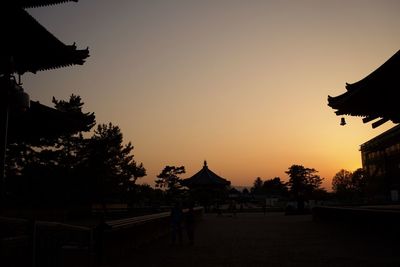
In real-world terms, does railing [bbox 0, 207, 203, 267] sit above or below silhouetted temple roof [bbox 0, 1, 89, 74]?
below

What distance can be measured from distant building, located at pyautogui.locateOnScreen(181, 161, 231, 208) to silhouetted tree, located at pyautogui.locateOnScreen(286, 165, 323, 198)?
64.5 m

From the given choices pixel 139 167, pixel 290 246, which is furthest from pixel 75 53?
pixel 139 167

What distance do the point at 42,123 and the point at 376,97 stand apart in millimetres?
9985

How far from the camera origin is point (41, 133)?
13.7 m

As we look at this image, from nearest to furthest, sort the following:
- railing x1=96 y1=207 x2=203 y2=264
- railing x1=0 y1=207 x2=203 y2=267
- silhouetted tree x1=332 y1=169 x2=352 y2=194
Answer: railing x1=0 y1=207 x2=203 y2=267 → railing x1=96 y1=207 x2=203 y2=264 → silhouetted tree x1=332 y1=169 x2=352 y2=194

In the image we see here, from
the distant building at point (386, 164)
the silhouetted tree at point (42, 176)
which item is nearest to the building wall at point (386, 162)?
the distant building at point (386, 164)

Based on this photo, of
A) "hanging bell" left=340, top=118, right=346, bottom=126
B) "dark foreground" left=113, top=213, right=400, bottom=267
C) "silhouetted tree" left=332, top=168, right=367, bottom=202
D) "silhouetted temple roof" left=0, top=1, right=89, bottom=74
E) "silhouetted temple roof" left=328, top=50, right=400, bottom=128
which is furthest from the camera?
"silhouetted tree" left=332, top=168, right=367, bottom=202

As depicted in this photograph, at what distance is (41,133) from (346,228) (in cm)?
1412

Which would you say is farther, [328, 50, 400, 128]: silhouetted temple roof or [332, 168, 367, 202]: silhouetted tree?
[332, 168, 367, 202]: silhouetted tree

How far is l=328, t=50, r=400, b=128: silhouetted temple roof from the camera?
9008 mm

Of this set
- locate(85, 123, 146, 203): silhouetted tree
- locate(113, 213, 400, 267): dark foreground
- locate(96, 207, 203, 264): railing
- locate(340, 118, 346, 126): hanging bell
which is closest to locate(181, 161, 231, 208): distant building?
locate(85, 123, 146, 203): silhouetted tree

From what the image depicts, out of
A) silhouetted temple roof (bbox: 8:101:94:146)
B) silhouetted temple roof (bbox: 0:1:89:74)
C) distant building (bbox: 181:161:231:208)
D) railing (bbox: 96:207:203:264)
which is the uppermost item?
silhouetted temple roof (bbox: 0:1:89:74)

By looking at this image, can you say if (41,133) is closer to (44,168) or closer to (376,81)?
(376,81)

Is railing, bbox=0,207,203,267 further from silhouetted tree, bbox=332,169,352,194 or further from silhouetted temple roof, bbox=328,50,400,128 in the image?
silhouetted tree, bbox=332,169,352,194
